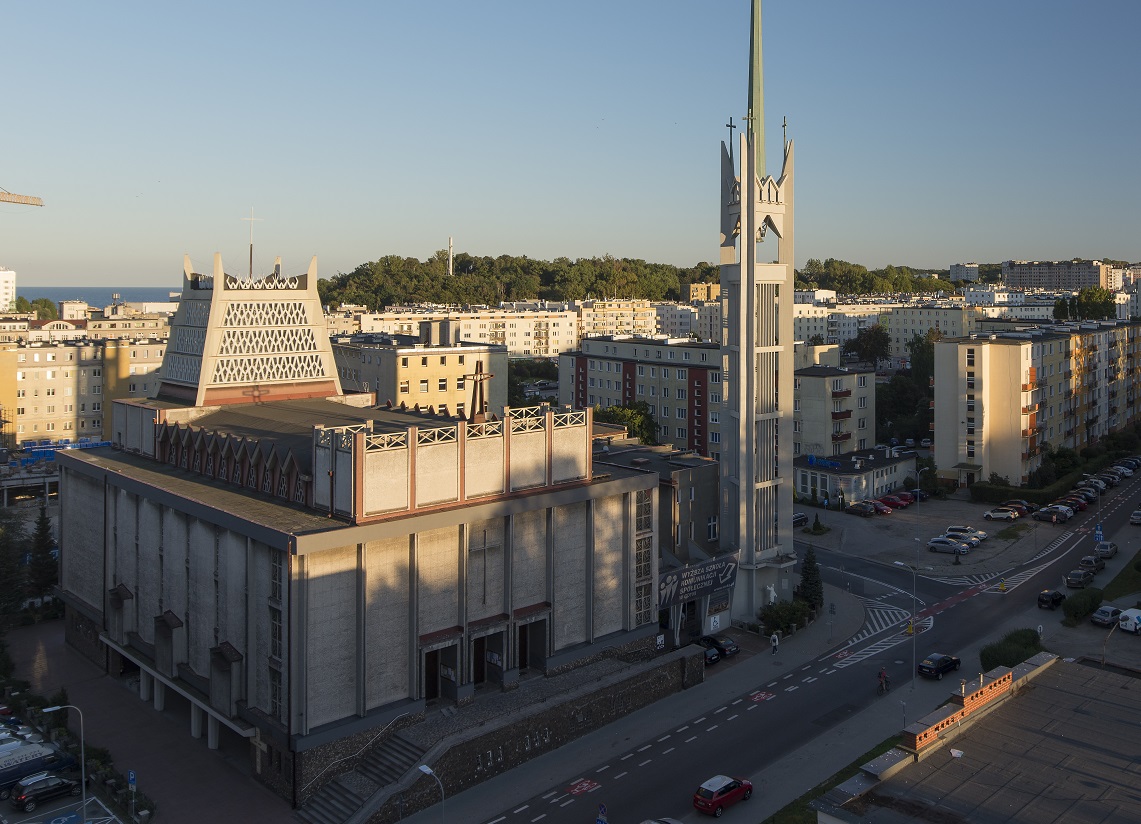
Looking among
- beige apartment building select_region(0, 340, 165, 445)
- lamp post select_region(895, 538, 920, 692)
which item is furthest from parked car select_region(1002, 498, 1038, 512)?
beige apartment building select_region(0, 340, 165, 445)

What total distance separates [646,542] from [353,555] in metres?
14.0

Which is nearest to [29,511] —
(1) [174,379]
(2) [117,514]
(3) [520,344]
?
(1) [174,379]

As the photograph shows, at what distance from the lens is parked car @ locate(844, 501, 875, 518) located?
6938 centimetres

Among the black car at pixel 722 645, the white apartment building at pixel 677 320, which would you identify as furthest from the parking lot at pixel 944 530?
the white apartment building at pixel 677 320

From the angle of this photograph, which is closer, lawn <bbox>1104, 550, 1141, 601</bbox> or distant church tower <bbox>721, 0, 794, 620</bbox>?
distant church tower <bbox>721, 0, 794, 620</bbox>

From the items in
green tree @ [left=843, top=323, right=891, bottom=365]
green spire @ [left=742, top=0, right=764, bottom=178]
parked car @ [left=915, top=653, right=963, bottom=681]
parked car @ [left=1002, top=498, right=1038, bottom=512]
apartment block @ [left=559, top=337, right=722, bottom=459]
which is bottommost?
parked car @ [left=915, top=653, right=963, bottom=681]

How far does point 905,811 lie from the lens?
21.4m

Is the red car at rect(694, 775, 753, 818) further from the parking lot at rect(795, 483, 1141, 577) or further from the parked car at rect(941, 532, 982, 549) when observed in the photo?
the parked car at rect(941, 532, 982, 549)

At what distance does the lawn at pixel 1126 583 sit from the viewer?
50719 mm

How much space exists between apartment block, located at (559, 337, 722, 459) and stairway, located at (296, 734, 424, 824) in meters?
45.3

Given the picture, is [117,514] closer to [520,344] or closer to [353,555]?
[353,555]

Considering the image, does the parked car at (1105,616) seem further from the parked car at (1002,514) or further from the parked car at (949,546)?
the parked car at (1002,514)

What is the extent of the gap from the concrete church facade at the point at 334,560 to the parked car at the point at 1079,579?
25.1 m

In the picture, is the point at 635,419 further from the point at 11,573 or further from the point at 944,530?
the point at 11,573
